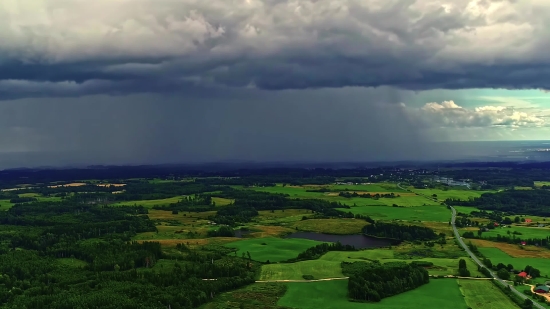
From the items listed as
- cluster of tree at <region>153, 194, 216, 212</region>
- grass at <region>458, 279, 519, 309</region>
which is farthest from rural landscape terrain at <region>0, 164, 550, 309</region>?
cluster of tree at <region>153, 194, 216, 212</region>

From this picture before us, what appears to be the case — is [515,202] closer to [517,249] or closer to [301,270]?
[517,249]

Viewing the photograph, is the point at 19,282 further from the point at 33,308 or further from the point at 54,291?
the point at 33,308

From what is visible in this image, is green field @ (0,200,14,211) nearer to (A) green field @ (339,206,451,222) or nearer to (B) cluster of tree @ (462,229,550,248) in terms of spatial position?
(A) green field @ (339,206,451,222)

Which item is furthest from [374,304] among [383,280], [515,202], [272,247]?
[515,202]

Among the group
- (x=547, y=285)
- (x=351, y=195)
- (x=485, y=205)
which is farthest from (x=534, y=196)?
(x=547, y=285)

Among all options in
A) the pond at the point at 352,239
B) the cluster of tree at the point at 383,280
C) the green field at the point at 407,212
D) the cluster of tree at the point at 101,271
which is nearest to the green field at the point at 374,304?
the cluster of tree at the point at 383,280

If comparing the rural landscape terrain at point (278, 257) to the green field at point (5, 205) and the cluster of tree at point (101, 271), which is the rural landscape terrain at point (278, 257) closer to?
Result: the cluster of tree at point (101, 271)
